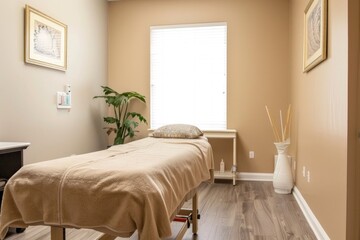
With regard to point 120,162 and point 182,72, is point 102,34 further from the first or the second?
point 120,162

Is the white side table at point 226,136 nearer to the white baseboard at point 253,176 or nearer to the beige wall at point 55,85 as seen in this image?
the white baseboard at point 253,176

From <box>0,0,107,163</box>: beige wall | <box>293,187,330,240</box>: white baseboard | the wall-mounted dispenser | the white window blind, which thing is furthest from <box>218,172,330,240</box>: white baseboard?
the wall-mounted dispenser

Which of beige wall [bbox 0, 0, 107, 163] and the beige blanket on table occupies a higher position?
beige wall [bbox 0, 0, 107, 163]

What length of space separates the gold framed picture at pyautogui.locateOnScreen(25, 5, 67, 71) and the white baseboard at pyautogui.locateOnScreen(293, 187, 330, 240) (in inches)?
119

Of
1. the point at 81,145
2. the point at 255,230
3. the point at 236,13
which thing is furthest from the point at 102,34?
the point at 255,230

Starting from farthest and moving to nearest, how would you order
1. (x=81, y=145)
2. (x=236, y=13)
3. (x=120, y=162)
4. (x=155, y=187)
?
(x=236, y=13), (x=81, y=145), (x=120, y=162), (x=155, y=187)

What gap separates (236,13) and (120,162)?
140 inches

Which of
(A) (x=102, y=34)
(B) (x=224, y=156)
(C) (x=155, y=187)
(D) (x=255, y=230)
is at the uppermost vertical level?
(A) (x=102, y=34)

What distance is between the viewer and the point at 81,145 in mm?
4105

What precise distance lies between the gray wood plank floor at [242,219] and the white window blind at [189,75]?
46.6 inches

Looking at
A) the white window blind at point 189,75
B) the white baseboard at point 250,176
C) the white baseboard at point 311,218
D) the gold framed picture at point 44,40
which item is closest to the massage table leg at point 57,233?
the white baseboard at point 311,218

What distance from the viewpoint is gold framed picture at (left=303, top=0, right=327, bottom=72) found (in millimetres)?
2246

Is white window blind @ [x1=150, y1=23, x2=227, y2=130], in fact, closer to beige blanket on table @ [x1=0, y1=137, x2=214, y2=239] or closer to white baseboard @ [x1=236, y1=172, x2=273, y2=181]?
white baseboard @ [x1=236, y1=172, x2=273, y2=181]

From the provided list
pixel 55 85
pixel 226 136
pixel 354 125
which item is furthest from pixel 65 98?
pixel 354 125
